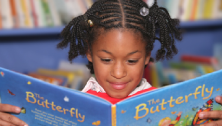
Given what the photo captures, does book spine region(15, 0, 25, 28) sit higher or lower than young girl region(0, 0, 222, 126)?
higher

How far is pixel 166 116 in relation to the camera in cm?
69

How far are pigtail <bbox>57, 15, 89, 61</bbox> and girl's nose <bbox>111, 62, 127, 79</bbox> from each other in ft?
0.60

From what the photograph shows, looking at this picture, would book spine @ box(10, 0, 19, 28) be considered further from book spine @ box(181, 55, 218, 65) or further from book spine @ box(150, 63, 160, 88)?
book spine @ box(181, 55, 218, 65)

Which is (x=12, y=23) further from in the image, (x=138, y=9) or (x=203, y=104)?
(x=203, y=104)

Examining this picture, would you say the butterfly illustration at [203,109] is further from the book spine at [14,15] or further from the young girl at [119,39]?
the book spine at [14,15]

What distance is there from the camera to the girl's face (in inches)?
Result: 29.3

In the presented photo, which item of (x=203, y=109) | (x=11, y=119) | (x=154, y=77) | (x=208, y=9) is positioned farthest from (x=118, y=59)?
(x=208, y=9)

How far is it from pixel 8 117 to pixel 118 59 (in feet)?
1.44

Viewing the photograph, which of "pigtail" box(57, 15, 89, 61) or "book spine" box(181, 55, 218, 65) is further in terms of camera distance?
"book spine" box(181, 55, 218, 65)

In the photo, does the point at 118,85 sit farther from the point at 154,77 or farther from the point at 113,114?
the point at 154,77

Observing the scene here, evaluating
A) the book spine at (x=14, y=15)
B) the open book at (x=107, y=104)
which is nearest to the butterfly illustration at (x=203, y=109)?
the open book at (x=107, y=104)

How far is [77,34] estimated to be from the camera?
2.77 ft

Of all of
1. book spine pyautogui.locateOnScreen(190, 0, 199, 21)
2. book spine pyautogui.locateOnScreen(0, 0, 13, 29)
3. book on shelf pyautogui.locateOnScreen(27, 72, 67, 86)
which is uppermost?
book spine pyautogui.locateOnScreen(190, 0, 199, 21)

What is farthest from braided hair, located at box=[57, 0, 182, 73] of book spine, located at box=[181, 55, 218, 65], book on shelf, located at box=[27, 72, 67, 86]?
book spine, located at box=[181, 55, 218, 65]
